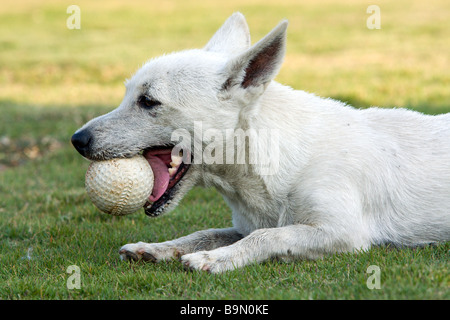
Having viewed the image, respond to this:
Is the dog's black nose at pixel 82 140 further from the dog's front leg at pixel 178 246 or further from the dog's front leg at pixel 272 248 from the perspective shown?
the dog's front leg at pixel 272 248

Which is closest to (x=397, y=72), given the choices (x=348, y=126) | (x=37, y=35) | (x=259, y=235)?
(x=348, y=126)

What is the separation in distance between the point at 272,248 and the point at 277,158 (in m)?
0.73

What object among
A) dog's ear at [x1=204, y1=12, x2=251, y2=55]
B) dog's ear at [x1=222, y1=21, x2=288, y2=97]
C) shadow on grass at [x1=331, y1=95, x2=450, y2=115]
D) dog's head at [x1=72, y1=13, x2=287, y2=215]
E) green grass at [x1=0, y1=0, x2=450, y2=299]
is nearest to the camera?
green grass at [x1=0, y1=0, x2=450, y2=299]

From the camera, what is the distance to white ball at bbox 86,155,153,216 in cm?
498

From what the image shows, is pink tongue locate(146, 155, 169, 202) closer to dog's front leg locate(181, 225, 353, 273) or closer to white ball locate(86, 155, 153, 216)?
white ball locate(86, 155, 153, 216)

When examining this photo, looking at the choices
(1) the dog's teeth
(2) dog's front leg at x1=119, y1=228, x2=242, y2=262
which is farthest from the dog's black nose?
(2) dog's front leg at x1=119, y1=228, x2=242, y2=262

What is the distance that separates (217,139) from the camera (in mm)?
4926

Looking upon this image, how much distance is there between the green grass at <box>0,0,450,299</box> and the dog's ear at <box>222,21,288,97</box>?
135 cm

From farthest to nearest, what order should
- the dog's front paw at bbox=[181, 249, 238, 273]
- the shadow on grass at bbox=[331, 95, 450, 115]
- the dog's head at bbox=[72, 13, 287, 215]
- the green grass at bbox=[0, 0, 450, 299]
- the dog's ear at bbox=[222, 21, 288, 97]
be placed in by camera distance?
the shadow on grass at bbox=[331, 95, 450, 115], the dog's head at bbox=[72, 13, 287, 215], the dog's ear at bbox=[222, 21, 288, 97], the dog's front paw at bbox=[181, 249, 238, 273], the green grass at bbox=[0, 0, 450, 299]

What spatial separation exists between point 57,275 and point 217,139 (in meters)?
1.52

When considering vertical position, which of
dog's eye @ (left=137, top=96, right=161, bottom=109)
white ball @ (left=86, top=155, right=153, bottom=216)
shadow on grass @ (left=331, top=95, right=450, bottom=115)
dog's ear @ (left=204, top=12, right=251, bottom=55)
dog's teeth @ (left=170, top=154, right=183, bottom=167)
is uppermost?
dog's ear @ (left=204, top=12, right=251, bottom=55)

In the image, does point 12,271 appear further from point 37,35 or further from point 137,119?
point 37,35

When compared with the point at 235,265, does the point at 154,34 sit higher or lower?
higher

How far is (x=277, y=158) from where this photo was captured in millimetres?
5020
